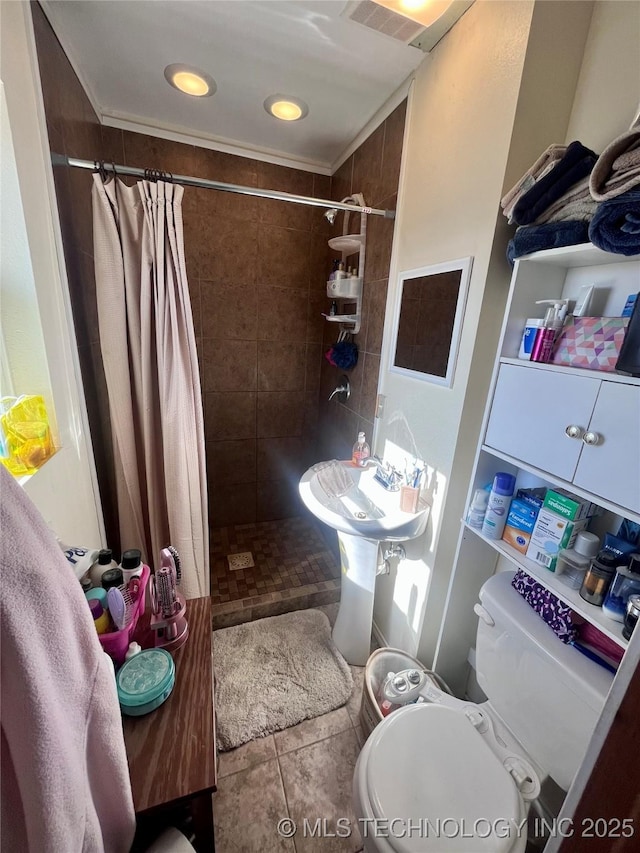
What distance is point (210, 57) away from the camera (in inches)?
49.6

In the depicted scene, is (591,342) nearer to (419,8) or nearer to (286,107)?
(419,8)

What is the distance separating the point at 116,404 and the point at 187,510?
537mm

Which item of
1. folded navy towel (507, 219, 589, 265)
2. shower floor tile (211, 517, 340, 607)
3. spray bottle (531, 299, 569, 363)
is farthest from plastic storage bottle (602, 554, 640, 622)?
shower floor tile (211, 517, 340, 607)

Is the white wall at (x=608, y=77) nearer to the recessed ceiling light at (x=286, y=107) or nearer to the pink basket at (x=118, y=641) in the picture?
the recessed ceiling light at (x=286, y=107)

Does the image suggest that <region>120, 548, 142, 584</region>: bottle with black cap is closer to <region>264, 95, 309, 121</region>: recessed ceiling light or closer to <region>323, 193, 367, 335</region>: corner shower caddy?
<region>323, 193, 367, 335</region>: corner shower caddy

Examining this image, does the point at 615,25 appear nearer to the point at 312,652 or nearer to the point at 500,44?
the point at 500,44

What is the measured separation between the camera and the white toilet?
772 millimetres

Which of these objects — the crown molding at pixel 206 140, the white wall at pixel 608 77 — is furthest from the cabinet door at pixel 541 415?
the crown molding at pixel 206 140

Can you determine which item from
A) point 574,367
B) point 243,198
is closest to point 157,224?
point 243,198

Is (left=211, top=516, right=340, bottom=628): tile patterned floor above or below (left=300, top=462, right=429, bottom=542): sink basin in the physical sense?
below

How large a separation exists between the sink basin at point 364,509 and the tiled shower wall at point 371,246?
0.91 ft

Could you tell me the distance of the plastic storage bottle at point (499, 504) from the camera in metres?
0.95

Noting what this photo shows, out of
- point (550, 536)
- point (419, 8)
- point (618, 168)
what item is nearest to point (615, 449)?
point (550, 536)

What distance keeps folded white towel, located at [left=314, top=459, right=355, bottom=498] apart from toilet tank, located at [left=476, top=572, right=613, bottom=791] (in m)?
0.71
